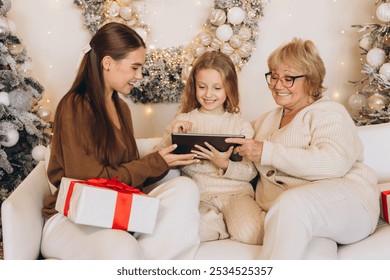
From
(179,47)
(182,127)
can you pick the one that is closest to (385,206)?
(182,127)

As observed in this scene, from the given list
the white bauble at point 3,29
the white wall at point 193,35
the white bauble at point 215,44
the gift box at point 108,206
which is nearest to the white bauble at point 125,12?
the white wall at point 193,35

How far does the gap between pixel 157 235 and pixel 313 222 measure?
1.69ft

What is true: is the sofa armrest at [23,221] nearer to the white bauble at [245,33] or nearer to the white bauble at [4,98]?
the white bauble at [4,98]

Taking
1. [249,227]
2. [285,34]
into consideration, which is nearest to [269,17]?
[285,34]

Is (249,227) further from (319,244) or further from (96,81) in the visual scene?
(96,81)

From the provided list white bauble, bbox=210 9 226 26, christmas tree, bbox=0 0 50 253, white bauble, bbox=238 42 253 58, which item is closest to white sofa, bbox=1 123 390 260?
christmas tree, bbox=0 0 50 253

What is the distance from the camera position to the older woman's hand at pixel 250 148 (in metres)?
2.01

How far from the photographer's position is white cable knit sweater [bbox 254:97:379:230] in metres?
1.93

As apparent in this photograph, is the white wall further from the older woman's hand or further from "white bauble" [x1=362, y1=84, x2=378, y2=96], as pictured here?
the older woman's hand

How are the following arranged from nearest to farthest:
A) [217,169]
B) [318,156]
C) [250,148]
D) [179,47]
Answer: [318,156]
[250,148]
[217,169]
[179,47]

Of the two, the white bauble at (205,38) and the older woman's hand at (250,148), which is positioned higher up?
the white bauble at (205,38)

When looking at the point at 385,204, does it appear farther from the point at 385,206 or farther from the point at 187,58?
the point at 187,58

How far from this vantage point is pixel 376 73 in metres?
2.72
